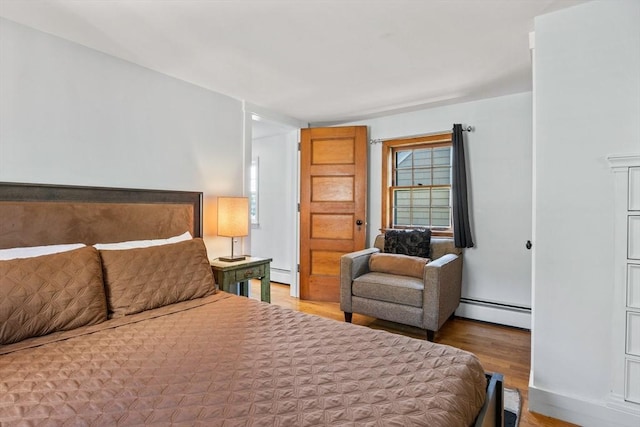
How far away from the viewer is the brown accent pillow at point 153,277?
6.12ft

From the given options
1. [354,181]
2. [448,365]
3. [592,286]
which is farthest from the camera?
[354,181]

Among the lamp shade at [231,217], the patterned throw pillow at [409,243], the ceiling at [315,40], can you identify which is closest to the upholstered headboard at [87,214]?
the lamp shade at [231,217]

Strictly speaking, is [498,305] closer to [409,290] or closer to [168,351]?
[409,290]

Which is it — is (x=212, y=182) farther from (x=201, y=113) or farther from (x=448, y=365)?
(x=448, y=365)

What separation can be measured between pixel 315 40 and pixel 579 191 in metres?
1.85

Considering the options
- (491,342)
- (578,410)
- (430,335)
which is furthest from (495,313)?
(578,410)

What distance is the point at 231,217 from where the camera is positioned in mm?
2951

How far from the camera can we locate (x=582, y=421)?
1.81 metres

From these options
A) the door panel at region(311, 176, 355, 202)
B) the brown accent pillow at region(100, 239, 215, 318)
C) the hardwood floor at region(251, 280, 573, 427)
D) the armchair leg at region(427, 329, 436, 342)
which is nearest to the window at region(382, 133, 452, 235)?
the door panel at region(311, 176, 355, 202)

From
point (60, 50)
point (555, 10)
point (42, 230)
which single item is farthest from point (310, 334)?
point (60, 50)

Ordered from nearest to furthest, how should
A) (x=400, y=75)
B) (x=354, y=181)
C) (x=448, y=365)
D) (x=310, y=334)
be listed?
(x=448, y=365)
(x=310, y=334)
(x=400, y=75)
(x=354, y=181)

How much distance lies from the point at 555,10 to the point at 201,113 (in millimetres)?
2736

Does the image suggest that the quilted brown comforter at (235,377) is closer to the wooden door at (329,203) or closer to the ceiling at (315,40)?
the ceiling at (315,40)

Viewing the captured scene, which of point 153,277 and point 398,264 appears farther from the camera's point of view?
point 398,264
